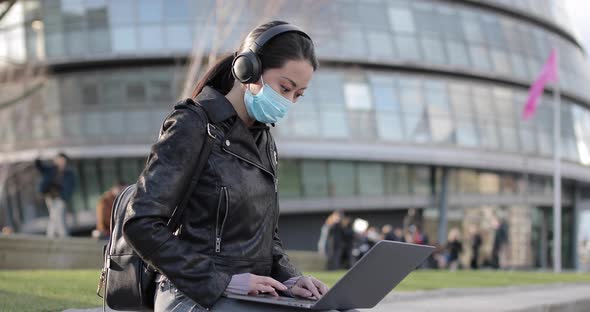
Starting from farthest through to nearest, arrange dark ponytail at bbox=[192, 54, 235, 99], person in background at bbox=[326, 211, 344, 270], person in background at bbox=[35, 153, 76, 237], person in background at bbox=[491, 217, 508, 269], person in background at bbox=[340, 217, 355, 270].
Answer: person in background at bbox=[491, 217, 508, 269] < person in background at bbox=[340, 217, 355, 270] < person in background at bbox=[326, 211, 344, 270] < person in background at bbox=[35, 153, 76, 237] < dark ponytail at bbox=[192, 54, 235, 99]

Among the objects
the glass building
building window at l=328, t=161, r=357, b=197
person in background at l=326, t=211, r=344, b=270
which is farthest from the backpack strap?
building window at l=328, t=161, r=357, b=197

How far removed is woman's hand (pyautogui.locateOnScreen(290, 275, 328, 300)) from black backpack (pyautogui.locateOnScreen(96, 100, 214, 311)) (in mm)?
562

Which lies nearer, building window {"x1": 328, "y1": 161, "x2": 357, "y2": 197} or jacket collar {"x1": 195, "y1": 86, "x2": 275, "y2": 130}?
jacket collar {"x1": 195, "y1": 86, "x2": 275, "y2": 130}

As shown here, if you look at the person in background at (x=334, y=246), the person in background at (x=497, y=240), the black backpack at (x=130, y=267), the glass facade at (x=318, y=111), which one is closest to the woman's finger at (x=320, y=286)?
the black backpack at (x=130, y=267)

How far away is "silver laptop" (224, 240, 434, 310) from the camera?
3.19 m

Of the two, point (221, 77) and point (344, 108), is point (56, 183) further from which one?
point (344, 108)

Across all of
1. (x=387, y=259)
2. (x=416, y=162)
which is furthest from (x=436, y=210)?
(x=387, y=259)

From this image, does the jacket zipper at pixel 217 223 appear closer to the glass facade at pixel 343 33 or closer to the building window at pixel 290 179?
the glass facade at pixel 343 33

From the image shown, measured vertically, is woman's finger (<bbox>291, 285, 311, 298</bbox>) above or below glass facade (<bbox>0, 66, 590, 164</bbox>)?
below

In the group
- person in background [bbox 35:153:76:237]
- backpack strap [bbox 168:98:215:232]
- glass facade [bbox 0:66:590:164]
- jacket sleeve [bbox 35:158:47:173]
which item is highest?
glass facade [bbox 0:66:590:164]

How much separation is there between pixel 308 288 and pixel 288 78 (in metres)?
0.86

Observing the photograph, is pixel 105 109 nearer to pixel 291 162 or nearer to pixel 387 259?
pixel 291 162

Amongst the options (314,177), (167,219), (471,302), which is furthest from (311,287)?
(314,177)

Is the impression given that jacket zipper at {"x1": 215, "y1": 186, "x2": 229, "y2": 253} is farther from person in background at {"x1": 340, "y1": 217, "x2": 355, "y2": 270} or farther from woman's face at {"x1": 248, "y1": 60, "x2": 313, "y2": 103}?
person in background at {"x1": 340, "y1": 217, "x2": 355, "y2": 270}
